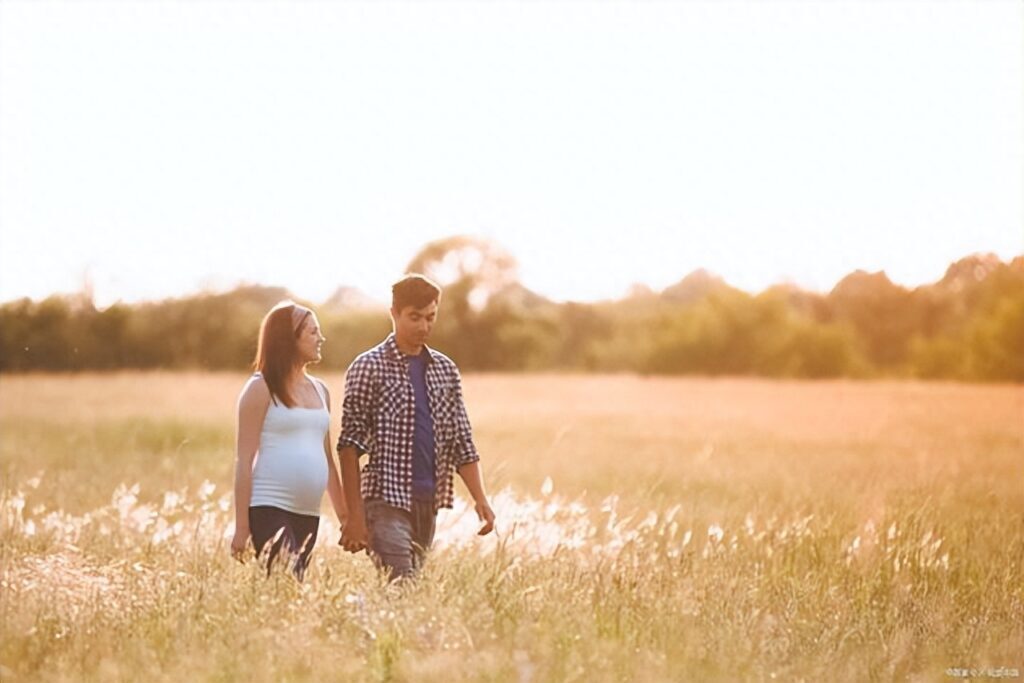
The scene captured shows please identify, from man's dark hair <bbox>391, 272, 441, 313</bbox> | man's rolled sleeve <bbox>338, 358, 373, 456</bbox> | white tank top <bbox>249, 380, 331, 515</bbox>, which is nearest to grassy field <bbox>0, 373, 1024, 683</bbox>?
white tank top <bbox>249, 380, 331, 515</bbox>

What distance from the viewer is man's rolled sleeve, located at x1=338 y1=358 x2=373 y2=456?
578 centimetres

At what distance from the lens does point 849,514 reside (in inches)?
347

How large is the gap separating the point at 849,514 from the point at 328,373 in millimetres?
13212

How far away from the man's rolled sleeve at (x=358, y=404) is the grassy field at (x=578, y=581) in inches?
25.4

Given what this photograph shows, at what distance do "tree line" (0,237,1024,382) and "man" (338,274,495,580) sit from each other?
320 inches

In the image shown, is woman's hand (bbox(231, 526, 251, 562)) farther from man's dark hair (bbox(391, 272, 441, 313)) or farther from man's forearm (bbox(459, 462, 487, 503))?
man's dark hair (bbox(391, 272, 441, 313))

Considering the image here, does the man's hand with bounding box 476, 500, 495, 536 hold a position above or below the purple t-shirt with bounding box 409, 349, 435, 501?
below

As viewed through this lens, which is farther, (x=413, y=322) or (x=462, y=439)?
(x=462, y=439)

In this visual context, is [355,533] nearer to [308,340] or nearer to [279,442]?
[279,442]

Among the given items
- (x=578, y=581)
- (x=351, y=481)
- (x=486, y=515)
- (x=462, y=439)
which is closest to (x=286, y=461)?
(x=351, y=481)

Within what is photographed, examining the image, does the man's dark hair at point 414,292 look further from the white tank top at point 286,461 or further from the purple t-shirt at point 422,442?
the white tank top at point 286,461

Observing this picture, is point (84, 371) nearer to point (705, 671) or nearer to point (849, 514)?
point (849, 514)

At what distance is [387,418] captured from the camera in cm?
577

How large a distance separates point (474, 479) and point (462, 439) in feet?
0.62
